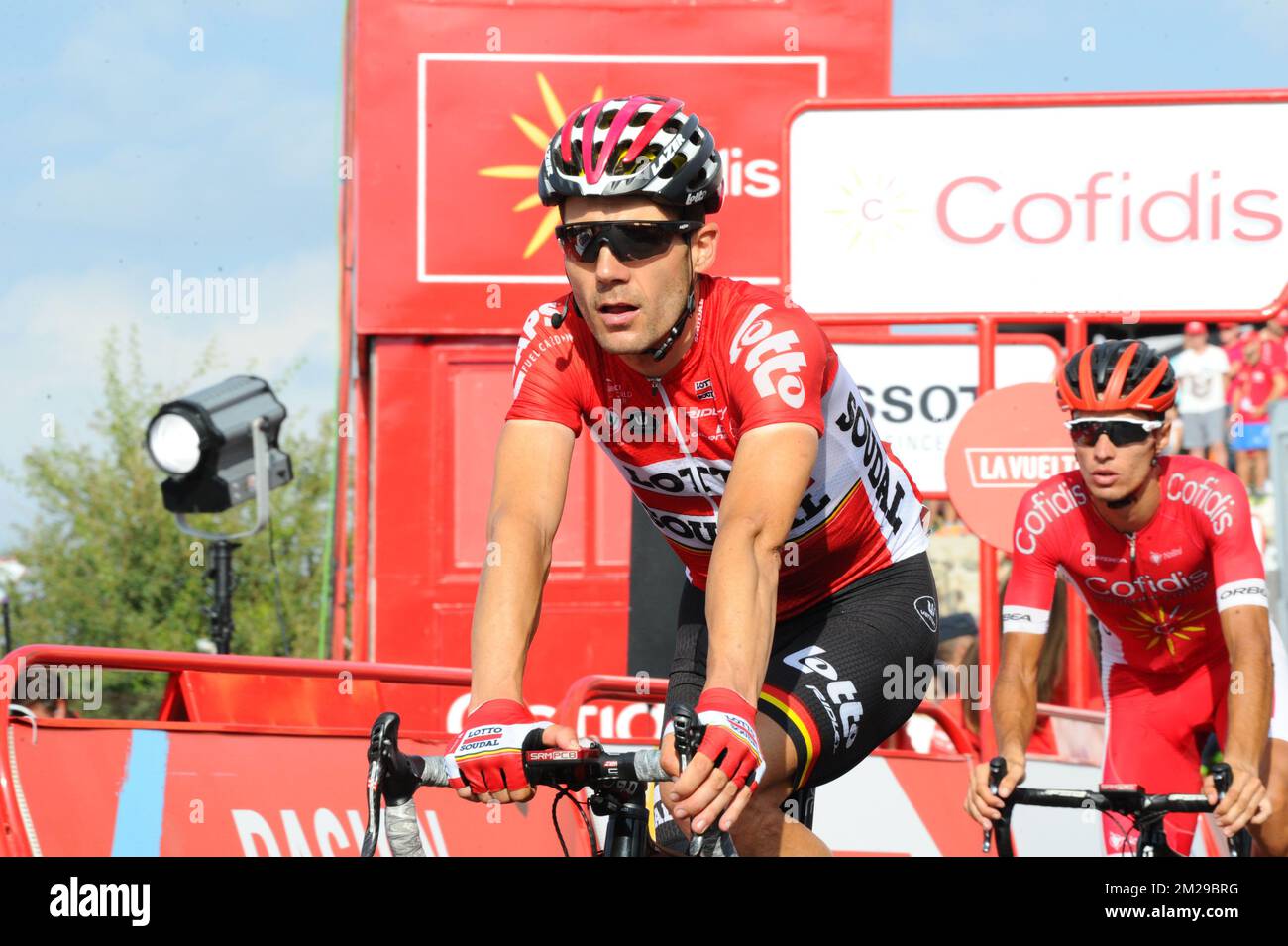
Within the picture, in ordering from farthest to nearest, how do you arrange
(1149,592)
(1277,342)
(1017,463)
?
(1277,342), (1017,463), (1149,592)

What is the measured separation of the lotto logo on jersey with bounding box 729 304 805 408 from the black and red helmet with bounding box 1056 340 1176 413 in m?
2.28

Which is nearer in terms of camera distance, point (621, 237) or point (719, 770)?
point (719, 770)

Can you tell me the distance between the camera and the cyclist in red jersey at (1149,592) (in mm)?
Answer: 5363

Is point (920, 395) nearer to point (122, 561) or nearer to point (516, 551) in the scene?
point (516, 551)

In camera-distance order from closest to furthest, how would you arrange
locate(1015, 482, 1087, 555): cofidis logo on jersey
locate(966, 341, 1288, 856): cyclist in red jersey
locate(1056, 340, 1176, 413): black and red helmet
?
1. locate(966, 341, 1288, 856): cyclist in red jersey
2. locate(1056, 340, 1176, 413): black and red helmet
3. locate(1015, 482, 1087, 555): cofidis logo on jersey

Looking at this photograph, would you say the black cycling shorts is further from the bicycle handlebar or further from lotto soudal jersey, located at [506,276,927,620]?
the bicycle handlebar

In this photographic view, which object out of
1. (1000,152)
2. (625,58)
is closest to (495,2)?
(625,58)

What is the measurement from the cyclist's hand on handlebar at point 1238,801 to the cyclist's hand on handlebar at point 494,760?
7.55ft

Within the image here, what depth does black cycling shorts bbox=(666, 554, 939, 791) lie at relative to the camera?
358cm

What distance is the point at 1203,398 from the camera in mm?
12406

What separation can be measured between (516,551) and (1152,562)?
3.02 metres

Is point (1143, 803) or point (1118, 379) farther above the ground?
point (1118, 379)

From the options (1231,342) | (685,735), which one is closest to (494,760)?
(685,735)

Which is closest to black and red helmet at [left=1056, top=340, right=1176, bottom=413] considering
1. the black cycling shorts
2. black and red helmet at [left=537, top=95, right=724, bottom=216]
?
Answer: the black cycling shorts
